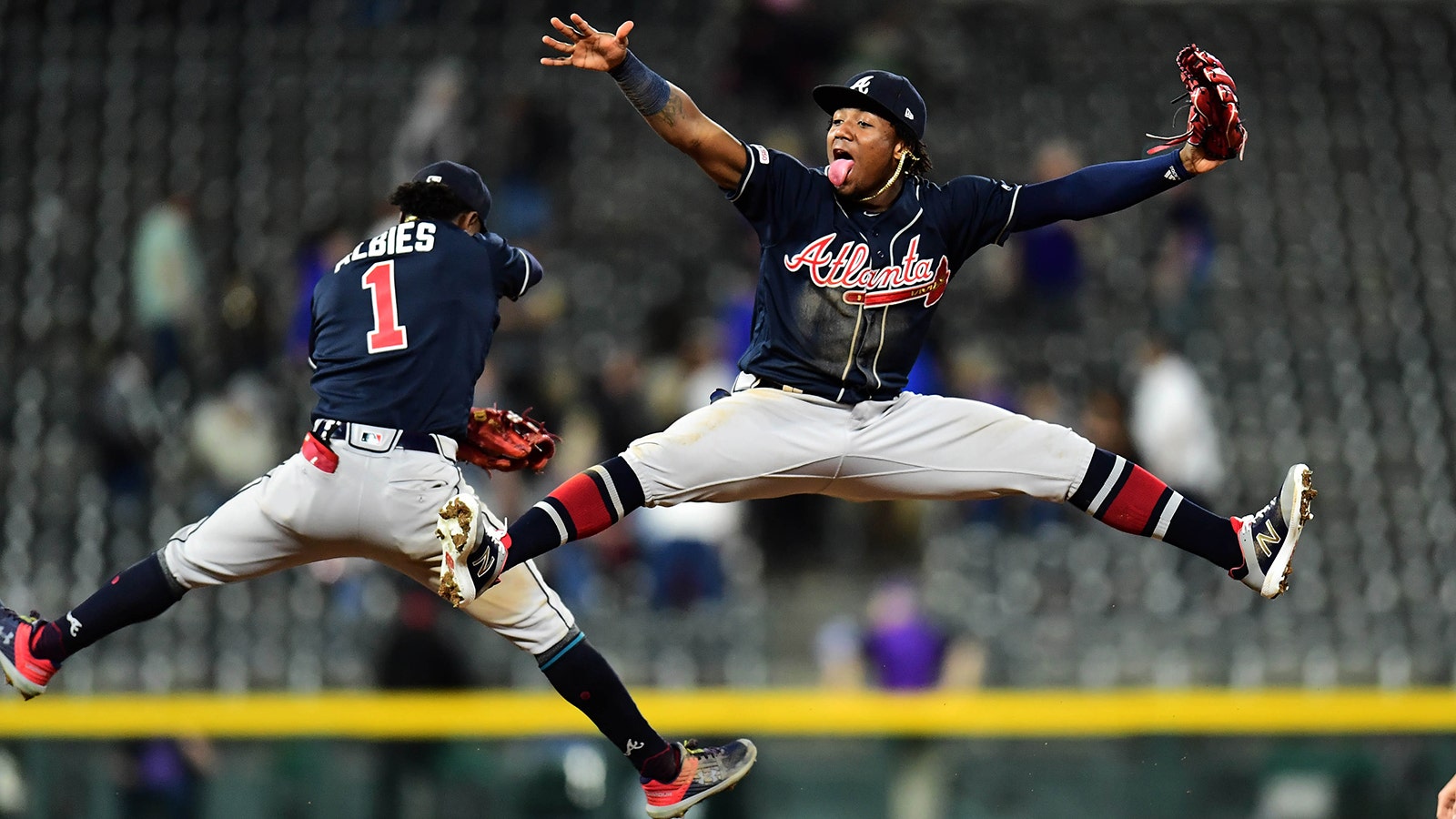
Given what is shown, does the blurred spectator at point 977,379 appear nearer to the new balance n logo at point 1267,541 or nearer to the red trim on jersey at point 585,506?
the new balance n logo at point 1267,541

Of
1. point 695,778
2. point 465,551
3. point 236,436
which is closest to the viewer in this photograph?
point 465,551

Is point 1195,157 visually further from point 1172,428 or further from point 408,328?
point 1172,428

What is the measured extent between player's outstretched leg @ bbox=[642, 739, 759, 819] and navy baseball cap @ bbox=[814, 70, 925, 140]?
2269 millimetres

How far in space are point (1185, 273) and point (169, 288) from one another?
678cm

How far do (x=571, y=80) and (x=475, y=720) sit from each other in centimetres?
677

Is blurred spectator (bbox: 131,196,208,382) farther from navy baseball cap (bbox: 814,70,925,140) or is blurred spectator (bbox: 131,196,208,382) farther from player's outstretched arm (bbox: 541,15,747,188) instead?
navy baseball cap (bbox: 814,70,925,140)

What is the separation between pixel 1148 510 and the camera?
6559 mm

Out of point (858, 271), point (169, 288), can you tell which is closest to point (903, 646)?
point (858, 271)

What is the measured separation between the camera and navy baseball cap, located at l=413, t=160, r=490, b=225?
6.48 m

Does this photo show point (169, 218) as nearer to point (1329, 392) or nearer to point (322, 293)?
point (322, 293)

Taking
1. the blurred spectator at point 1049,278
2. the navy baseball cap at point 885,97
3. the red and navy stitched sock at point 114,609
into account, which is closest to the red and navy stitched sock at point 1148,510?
the navy baseball cap at point 885,97

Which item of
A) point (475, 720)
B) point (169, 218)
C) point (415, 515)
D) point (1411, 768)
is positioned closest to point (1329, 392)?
point (1411, 768)

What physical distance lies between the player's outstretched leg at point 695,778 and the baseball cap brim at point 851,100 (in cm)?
227

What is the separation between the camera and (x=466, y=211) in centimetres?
655
